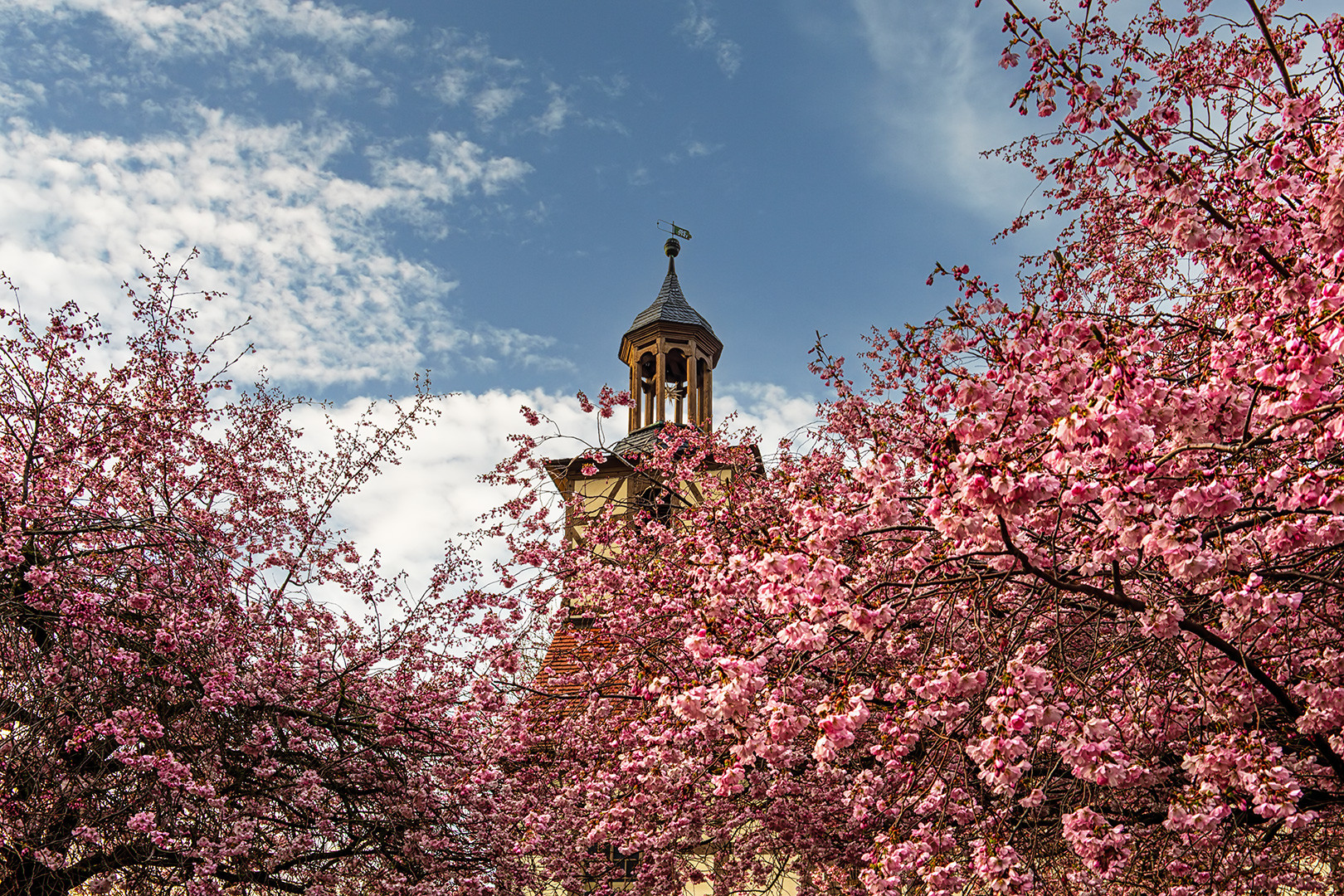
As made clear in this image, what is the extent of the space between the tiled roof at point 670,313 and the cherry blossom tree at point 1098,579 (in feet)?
42.8

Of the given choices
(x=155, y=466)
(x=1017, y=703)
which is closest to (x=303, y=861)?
(x=155, y=466)

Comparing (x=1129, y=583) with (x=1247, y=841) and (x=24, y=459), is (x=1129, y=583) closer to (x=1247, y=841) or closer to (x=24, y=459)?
(x=1247, y=841)

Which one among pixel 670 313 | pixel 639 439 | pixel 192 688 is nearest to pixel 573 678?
pixel 192 688

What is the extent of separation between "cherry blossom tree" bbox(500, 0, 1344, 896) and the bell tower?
12248 millimetres

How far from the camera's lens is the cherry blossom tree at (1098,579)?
3545 millimetres

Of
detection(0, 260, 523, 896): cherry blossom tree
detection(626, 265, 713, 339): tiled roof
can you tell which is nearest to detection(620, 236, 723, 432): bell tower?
detection(626, 265, 713, 339): tiled roof

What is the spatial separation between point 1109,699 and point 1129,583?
0.71m

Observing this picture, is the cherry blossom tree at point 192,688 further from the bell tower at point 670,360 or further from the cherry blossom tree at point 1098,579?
the bell tower at point 670,360

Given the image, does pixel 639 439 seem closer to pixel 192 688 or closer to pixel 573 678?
pixel 573 678

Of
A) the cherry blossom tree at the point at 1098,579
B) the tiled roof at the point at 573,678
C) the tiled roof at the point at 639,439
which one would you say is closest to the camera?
the cherry blossom tree at the point at 1098,579

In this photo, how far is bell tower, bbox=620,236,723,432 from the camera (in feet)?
63.5

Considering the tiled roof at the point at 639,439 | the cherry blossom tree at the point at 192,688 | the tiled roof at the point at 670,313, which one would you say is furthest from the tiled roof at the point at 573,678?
the tiled roof at the point at 670,313

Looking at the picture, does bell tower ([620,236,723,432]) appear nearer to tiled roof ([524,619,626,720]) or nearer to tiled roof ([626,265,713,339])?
tiled roof ([626,265,713,339])

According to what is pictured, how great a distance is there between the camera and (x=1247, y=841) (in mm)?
5238
